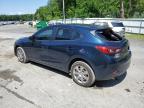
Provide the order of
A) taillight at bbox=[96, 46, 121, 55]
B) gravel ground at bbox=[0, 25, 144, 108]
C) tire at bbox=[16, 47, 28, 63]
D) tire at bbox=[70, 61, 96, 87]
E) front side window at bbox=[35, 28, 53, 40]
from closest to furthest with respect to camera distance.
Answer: gravel ground at bbox=[0, 25, 144, 108]
taillight at bbox=[96, 46, 121, 55]
tire at bbox=[70, 61, 96, 87]
front side window at bbox=[35, 28, 53, 40]
tire at bbox=[16, 47, 28, 63]

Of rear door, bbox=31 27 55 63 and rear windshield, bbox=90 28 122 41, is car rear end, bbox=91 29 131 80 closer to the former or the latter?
rear windshield, bbox=90 28 122 41

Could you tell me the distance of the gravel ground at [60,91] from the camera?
15.1 feet

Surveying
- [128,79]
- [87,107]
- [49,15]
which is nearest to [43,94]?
[87,107]

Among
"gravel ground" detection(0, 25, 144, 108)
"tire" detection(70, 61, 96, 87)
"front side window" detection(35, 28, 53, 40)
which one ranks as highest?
"front side window" detection(35, 28, 53, 40)

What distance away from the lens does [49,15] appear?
53.1 metres

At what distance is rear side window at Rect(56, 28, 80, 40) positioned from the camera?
5.78 metres

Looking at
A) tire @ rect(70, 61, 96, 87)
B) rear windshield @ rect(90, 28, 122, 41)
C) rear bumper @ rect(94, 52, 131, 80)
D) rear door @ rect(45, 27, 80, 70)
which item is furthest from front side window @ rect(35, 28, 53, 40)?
rear bumper @ rect(94, 52, 131, 80)

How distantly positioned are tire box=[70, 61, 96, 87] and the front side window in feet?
4.45

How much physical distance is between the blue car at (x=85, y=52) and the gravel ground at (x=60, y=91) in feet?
1.20

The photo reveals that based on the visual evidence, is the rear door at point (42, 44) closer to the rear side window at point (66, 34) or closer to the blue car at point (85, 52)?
the blue car at point (85, 52)

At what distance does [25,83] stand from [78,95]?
5.48ft

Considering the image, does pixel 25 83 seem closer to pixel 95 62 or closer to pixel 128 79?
pixel 95 62

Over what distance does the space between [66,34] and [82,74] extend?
1.27 m

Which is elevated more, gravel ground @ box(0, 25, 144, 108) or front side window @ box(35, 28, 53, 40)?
front side window @ box(35, 28, 53, 40)
